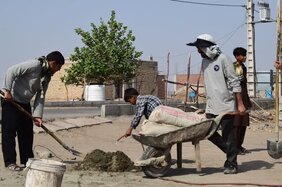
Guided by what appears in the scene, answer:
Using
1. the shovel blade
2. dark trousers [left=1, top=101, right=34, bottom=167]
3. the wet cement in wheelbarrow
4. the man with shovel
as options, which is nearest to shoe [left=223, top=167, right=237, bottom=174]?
the shovel blade

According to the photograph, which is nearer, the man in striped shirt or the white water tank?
the man in striped shirt

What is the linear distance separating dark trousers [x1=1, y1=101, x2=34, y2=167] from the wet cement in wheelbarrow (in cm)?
73

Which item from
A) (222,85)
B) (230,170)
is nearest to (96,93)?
(222,85)

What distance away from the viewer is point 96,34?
32.1 meters

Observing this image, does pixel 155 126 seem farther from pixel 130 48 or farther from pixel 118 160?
pixel 130 48

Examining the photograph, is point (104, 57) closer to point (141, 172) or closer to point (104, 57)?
point (104, 57)

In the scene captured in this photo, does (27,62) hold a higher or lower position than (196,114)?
higher

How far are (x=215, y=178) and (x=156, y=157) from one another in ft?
2.48

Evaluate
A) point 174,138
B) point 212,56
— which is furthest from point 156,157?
point 212,56

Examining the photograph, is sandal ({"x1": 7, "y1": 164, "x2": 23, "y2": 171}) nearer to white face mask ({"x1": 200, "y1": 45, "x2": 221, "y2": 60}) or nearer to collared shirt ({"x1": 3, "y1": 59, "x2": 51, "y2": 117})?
collared shirt ({"x1": 3, "y1": 59, "x2": 51, "y2": 117})

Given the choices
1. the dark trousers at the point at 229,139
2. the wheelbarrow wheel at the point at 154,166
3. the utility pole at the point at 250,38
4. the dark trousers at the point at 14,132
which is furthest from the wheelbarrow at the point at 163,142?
the utility pole at the point at 250,38

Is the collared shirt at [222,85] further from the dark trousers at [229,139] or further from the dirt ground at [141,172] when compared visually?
the dirt ground at [141,172]

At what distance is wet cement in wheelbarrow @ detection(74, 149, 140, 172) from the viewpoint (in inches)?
260

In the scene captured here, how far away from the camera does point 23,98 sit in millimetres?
6617
